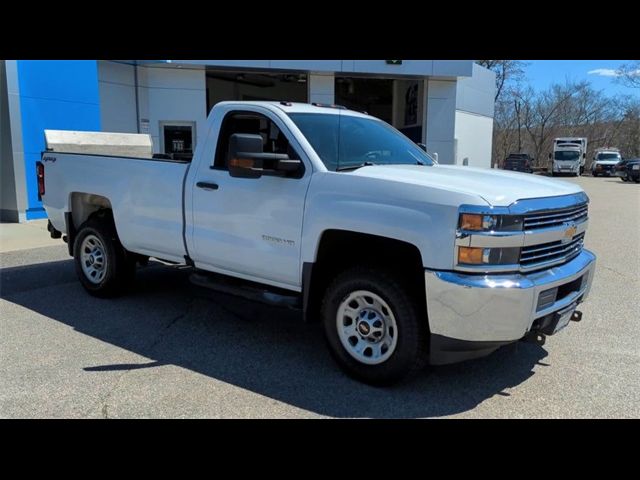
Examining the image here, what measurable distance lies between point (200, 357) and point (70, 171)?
3109 mm

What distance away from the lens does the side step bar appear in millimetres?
4488

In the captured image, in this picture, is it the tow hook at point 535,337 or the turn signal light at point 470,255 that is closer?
the turn signal light at point 470,255

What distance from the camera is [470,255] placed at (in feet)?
11.5

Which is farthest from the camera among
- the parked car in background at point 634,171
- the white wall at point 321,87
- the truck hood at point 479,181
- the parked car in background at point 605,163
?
the parked car in background at point 605,163

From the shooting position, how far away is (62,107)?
1227 cm

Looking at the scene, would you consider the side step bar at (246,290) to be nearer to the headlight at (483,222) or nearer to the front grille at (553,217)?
the headlight at (483,222)

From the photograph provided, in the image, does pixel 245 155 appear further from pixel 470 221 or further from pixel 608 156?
pixel 608 156

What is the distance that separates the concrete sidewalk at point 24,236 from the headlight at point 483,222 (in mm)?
8042

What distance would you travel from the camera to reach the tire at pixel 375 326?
382cm

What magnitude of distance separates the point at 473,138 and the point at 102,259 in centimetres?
2502

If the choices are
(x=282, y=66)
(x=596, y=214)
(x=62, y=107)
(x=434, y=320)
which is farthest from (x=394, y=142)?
(x=282, y=66)

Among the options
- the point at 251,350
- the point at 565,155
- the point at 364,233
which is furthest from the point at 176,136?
the point at 565,155

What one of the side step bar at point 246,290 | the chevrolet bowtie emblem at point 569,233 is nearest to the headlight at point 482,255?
the chevrolet bowtie emblem at point 569,233

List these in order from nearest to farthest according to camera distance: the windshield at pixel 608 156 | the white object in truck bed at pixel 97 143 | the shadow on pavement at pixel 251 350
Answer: the shadow on pavement at pixel 251 350 → the white object in truck bed at pixel 97 143 → the windshield at pixel 608 156
